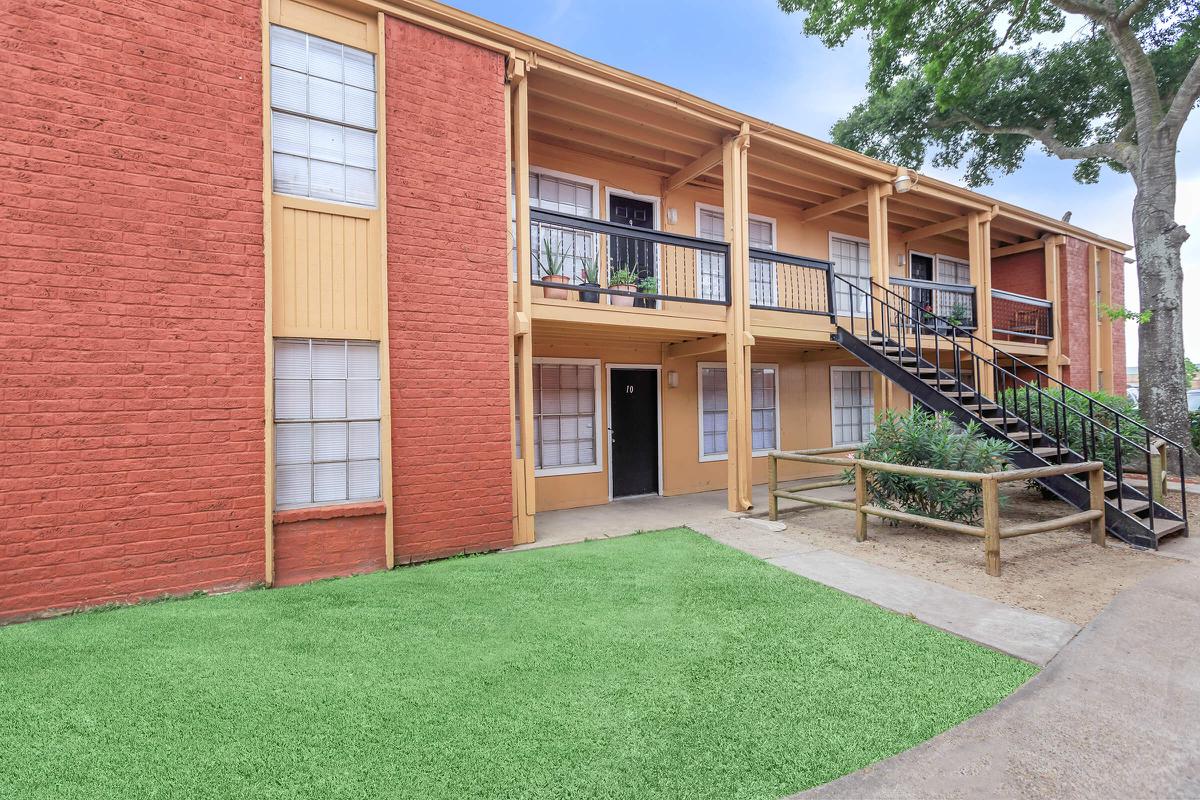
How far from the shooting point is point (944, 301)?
1211 centimetres

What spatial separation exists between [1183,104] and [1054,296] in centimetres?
403

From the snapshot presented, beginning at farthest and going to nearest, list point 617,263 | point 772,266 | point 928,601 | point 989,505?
point 772,266 < point 617,263 < point 989,505 < point 928,601

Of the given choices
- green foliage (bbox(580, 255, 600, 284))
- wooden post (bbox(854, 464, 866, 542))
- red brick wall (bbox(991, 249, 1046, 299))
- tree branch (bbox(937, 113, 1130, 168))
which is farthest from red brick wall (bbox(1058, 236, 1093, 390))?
green foliage (bbox(580, 255, 600, 284))

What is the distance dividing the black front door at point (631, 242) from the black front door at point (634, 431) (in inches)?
57.4

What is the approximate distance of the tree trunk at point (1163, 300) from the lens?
30.7 ft

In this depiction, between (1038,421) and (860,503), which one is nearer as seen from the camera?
(860,503)

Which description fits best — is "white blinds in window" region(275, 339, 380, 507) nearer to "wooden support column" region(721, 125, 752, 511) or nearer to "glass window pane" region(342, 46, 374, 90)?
"glass window pane" region(342, 46, 374, 90)

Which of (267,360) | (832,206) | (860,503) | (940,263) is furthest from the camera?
(940,263)

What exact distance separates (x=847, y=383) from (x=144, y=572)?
11.5 metres

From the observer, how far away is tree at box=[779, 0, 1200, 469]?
30.8ft

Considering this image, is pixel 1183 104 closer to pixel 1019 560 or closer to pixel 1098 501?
pixel 1098 501

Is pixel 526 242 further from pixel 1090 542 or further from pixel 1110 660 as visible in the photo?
pixel 1090 542

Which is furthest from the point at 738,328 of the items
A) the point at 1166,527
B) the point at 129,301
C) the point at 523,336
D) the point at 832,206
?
the point at 129,301

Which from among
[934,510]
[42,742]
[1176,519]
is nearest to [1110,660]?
[934,510]
